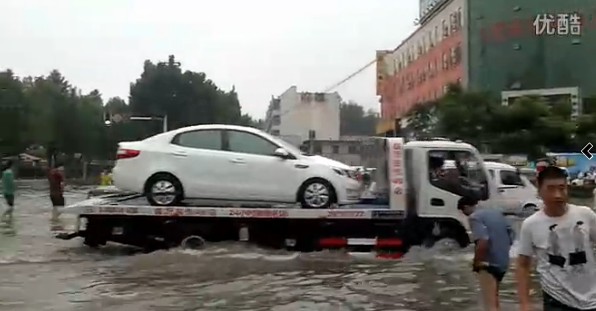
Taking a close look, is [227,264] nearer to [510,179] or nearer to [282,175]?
[282,175]

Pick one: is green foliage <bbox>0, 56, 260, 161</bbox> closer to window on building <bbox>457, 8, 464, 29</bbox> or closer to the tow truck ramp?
window on building <bbox>457, 8, 464, 29</bbox>

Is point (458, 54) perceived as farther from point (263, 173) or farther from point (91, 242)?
point (91, 242)

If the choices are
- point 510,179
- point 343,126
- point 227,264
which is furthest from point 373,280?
point 343,126

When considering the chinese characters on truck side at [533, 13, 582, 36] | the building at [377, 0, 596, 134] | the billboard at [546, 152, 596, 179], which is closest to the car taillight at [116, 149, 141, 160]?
the billboard at [546, 152, 596, 179]

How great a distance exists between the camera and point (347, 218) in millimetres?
14586

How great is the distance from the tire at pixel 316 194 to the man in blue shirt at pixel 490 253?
21.5 ft

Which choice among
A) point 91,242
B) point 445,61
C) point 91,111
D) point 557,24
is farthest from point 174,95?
point 91,242

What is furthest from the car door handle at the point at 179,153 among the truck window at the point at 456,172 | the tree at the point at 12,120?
the tree at the point at 12,120

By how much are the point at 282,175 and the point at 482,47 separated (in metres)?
38.5

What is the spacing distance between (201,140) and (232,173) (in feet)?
2.67

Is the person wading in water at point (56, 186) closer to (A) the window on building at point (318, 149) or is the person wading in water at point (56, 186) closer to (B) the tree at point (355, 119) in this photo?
(A) the window on building at point (318, 149)

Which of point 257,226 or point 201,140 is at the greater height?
point 201,140

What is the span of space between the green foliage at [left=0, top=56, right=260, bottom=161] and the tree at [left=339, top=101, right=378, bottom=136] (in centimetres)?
4284

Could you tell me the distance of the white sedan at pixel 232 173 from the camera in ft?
48.2
